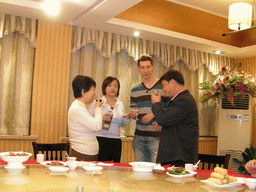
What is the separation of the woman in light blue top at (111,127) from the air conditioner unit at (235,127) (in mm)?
3148

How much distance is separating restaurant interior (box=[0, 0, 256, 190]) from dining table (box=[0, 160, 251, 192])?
98.1 inches

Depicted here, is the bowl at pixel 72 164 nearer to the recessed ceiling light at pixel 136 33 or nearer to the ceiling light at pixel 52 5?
the ceiling light at pixel 52 5

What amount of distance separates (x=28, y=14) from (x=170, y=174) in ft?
11.3

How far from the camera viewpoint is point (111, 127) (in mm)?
3322

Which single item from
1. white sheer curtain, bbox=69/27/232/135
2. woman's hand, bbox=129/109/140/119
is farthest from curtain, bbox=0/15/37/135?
woman's hand, bbox=129/109/140/119

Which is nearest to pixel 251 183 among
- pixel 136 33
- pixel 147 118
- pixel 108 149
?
pixel 147 118

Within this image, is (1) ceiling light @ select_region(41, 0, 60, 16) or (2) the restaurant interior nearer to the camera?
(1) ceiling light @ select_region(41, 0, 60, 16)

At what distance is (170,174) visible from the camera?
1.86 m

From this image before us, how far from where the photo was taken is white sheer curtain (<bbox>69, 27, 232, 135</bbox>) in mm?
5004

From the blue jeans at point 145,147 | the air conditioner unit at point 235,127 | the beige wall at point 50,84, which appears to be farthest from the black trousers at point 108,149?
the air conditioner unit at point 235,127

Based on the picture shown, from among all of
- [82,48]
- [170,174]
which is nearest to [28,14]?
[82,48]

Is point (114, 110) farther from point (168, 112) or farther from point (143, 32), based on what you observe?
point (143, 32)

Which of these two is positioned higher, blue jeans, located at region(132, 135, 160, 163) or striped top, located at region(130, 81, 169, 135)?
striped top, located at region(130, 81, 169, 135)

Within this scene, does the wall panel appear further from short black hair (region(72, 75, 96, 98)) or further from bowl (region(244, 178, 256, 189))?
bowl (region(244, 178, 256, 189))
